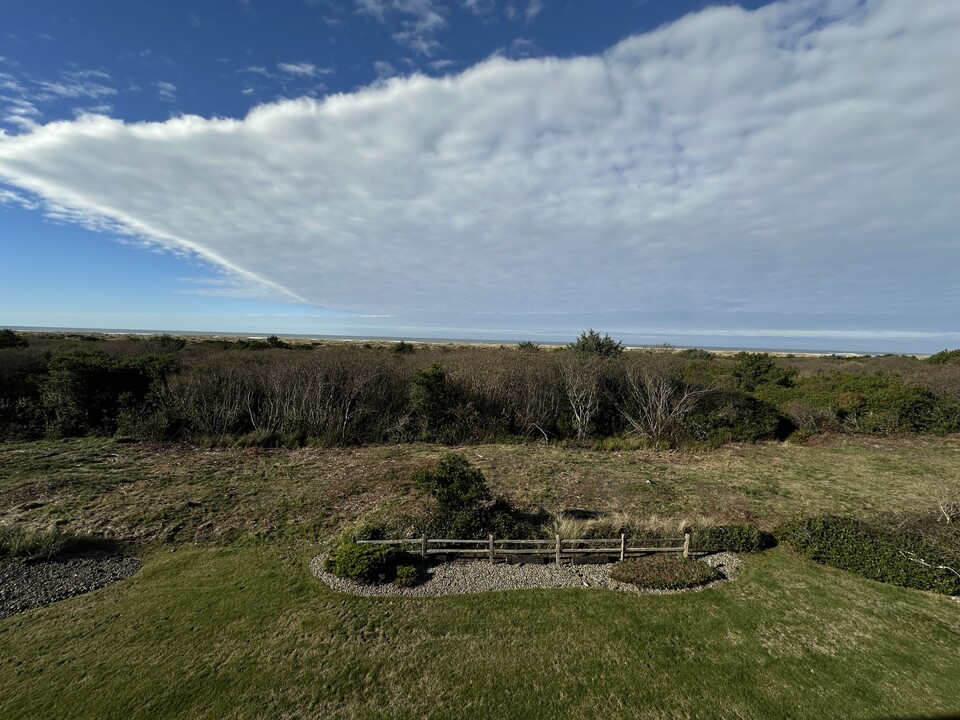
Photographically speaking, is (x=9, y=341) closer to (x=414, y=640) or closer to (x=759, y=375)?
(x=414, y=640)

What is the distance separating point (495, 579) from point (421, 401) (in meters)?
15.9

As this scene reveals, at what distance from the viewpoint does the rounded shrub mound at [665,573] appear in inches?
400

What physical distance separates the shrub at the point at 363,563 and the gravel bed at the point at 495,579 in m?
0.17

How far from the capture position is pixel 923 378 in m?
30.7

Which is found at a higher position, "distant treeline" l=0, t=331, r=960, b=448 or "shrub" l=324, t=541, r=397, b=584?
"distant treeline" l=0, t=331, r=960, b=448

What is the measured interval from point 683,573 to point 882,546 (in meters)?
5.40

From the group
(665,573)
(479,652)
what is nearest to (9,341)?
(479,652)

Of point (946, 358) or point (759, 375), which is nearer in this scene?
point (759, 375)

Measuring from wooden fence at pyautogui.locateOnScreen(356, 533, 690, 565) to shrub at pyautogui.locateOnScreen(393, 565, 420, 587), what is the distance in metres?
0.89

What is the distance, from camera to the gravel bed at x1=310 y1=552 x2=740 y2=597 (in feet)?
32.7

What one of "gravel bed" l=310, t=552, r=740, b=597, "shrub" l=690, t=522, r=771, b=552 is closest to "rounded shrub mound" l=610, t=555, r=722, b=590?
"gravel bed" l=310, t=552, r=740, b=597

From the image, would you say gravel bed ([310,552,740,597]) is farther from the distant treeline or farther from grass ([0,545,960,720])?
the distant treeline

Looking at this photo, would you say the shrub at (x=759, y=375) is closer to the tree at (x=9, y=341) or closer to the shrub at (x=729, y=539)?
the shrub at (x=729, y=539)

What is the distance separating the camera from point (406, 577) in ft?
33.4
